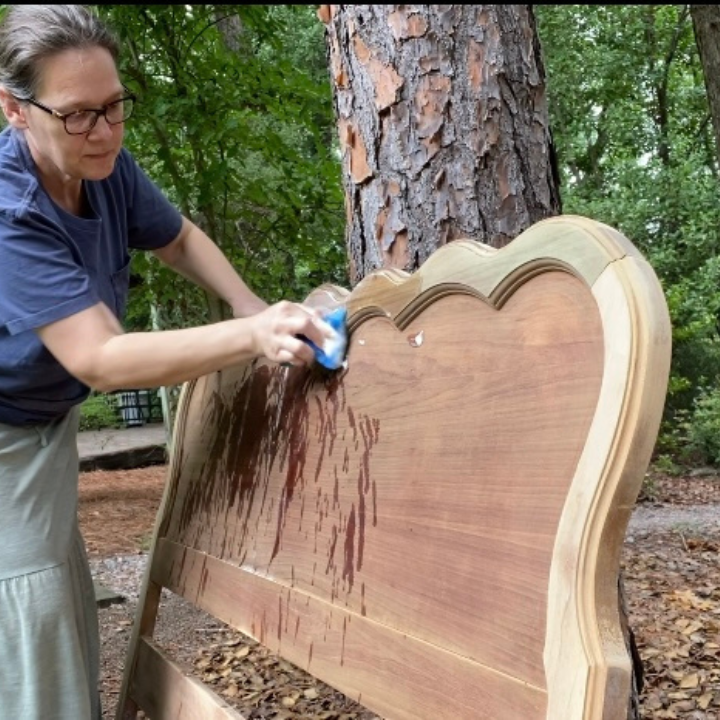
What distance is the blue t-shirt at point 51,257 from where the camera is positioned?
5.48 ft

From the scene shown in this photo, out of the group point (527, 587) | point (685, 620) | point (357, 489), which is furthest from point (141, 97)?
point (527, 587)

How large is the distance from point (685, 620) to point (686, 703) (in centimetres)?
100

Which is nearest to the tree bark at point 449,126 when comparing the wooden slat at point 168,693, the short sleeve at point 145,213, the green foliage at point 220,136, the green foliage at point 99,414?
the short sleeve at point 145,213

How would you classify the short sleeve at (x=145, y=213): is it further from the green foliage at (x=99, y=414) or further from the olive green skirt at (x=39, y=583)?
the green foliage at (x=99, y=414)

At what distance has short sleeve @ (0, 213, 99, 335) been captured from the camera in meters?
1.65

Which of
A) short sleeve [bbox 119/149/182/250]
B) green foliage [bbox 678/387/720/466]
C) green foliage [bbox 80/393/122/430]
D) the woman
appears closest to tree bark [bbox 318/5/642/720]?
short sleeve [bbox 119/149/182/250]

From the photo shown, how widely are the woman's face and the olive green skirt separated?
19.9 inches

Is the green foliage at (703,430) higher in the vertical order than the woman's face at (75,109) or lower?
lower

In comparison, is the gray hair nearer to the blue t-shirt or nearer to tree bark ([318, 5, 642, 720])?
the blue t-shirt

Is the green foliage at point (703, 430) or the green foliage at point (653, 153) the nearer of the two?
the green foliage at point (703, 430)

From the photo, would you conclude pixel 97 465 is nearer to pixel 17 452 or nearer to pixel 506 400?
pixel 17 452

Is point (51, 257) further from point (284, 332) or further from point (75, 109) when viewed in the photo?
point (284, 332)

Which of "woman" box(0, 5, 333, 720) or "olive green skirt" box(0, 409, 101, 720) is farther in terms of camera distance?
"olive green skirt" box(0, 409, 101, 720)

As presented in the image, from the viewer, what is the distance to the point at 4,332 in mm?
1805
